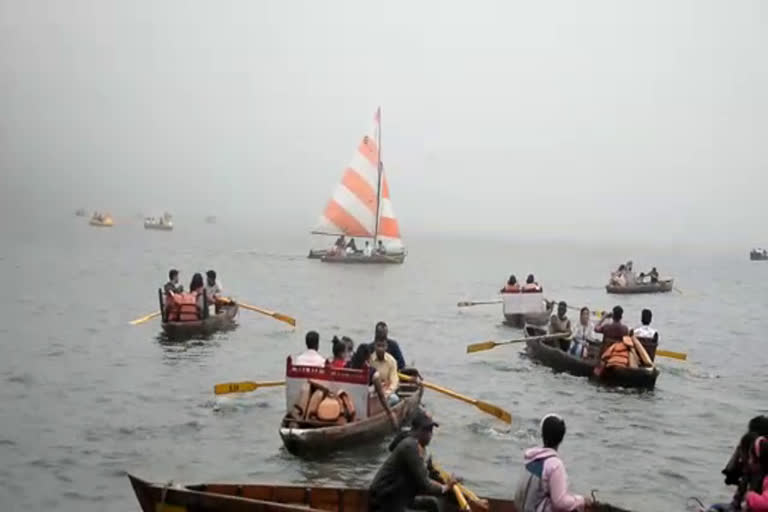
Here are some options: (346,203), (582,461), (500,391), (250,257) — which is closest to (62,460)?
(582,461)

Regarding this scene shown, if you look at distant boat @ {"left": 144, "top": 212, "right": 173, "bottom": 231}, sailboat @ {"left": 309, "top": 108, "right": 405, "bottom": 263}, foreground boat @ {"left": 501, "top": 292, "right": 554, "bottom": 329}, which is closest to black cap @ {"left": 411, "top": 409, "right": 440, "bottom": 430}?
foreground boat @ {"left": 501, "top": 292, "right": 554, "bottom": 329}

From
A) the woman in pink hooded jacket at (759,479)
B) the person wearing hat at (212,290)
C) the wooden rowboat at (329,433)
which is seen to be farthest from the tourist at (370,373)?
the person wearing hat at (212,290)

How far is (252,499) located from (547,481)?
3.84 metres

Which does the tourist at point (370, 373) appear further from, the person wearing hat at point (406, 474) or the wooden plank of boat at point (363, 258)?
the wooden plank of boat at point (363, 258)

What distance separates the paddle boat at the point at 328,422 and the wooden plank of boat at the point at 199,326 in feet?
45.4

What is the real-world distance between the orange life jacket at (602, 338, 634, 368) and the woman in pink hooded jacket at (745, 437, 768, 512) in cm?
1260

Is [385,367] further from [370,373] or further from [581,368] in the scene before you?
[581,368]

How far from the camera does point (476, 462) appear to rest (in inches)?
672

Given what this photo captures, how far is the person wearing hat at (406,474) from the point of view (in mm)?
9258

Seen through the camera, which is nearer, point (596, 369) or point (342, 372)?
point (342, 372)

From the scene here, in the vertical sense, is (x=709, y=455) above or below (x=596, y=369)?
below

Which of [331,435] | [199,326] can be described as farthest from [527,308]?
[331,435]

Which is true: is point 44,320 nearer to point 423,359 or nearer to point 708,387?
point 423,359

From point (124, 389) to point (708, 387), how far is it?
17889 mm
